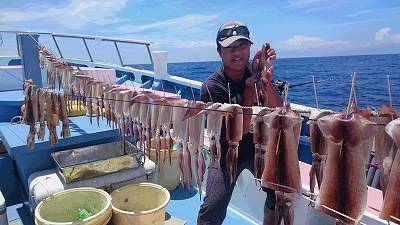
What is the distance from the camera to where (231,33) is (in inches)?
132

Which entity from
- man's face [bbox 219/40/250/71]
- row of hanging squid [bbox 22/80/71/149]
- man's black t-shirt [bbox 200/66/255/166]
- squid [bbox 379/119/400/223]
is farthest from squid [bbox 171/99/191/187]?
row of hanging squid [bbox 22/80/71/149]

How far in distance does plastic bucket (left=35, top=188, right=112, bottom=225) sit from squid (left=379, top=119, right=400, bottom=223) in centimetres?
301

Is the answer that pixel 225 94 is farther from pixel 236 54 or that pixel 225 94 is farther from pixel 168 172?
pixel 168 172

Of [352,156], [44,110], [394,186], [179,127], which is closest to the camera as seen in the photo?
[394,186]

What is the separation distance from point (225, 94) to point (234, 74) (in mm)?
303

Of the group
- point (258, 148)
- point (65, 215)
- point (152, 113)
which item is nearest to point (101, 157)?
point (65, 215)

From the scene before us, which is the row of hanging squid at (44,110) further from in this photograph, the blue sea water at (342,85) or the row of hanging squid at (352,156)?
the row of hanging squid at (352,156)

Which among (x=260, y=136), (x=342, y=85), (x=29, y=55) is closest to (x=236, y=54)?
(x=260, y=136)

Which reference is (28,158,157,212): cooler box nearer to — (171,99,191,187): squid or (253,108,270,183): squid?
(171,99,191,187): squid

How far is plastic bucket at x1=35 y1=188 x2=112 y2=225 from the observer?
383 centimetres

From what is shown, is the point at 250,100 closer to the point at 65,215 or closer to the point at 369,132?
the point at 369,132

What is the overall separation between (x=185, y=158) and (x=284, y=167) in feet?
3.18

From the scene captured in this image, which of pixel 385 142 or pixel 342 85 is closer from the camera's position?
pixel 385 142

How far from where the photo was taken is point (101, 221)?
3572 millimetres
